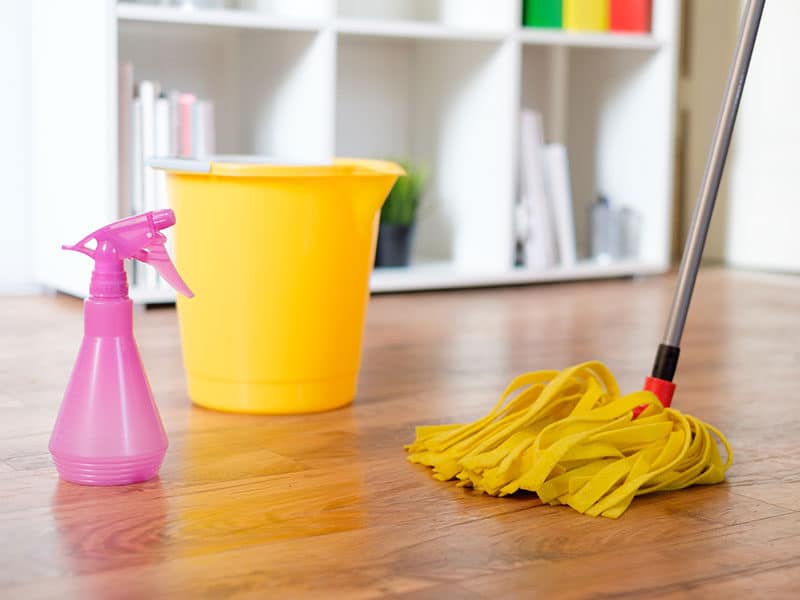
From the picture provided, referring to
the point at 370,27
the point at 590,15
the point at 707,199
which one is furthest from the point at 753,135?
the point at 707,199

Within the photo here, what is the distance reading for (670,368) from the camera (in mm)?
1167

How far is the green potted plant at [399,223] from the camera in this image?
2.44 m

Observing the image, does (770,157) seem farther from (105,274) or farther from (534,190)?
(105,274)

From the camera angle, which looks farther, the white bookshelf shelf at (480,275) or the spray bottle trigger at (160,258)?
the white bookshelf shelf at (480,275)

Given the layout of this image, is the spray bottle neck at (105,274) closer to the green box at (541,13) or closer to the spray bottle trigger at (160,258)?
the spray bottle trigger at (160,258)

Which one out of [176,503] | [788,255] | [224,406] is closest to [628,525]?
[176,503]

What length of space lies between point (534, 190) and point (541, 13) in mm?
372

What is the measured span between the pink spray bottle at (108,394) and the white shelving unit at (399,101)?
1.07 metres

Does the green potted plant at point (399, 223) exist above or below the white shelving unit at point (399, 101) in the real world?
below

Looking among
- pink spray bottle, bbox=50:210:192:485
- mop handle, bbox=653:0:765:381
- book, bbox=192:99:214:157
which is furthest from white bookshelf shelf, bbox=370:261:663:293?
pink spray bottle, bbox=50:210:192:485

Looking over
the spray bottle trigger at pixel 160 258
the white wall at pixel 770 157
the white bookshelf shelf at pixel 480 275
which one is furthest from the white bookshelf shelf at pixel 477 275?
the spray bottle trigger at pixel 160 258

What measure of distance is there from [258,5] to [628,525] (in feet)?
5.50

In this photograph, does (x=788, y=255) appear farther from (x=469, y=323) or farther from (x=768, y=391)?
(x=768, y=391)

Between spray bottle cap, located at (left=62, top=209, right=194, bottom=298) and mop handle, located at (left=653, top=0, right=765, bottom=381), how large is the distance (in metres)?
0.47
